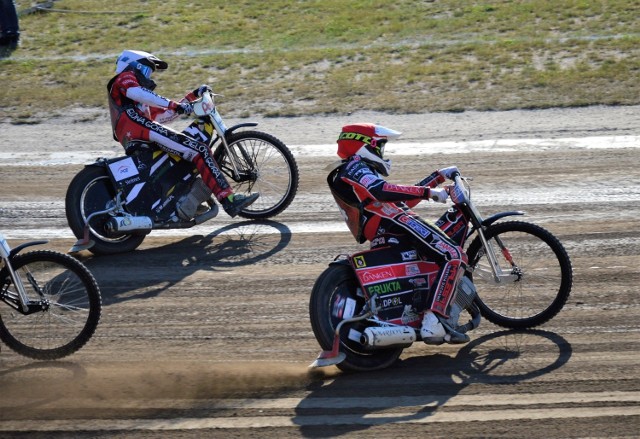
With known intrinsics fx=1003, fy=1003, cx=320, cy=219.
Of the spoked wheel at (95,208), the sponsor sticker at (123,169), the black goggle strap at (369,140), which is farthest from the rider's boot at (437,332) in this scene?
the sponsor sticker at (123,169)

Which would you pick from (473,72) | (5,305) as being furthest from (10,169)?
(473,72)

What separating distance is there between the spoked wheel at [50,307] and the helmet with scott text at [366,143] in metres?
2.20

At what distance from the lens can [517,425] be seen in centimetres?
652

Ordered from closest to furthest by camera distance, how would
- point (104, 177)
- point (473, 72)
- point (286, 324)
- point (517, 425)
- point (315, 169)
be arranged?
point (517, 425), point (286, 324), point (104, 177), point (315, 169), point (473, 72)

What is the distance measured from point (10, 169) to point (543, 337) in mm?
8038

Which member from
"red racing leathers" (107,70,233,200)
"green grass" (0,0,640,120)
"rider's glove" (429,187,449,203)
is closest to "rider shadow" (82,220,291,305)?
"red racing leathers" (107,70,233,200)

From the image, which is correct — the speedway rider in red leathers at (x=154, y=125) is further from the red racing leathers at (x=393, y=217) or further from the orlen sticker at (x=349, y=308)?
the orlen sticker at (x=349, y=308)

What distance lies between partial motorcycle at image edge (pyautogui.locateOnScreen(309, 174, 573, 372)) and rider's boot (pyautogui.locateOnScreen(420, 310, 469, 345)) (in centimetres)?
5

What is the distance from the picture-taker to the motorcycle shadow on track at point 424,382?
265 inches

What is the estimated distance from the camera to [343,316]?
7.44 meters

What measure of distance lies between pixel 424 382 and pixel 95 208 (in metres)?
4.51

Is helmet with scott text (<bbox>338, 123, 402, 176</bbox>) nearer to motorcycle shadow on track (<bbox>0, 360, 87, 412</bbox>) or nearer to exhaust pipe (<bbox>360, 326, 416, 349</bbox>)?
exhaust pipe (<bbox>360, 326, 416, 349</bbox>)

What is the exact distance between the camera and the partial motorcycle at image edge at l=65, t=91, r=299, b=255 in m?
10.2

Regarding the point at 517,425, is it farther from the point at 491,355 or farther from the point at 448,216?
the point at 448,216
